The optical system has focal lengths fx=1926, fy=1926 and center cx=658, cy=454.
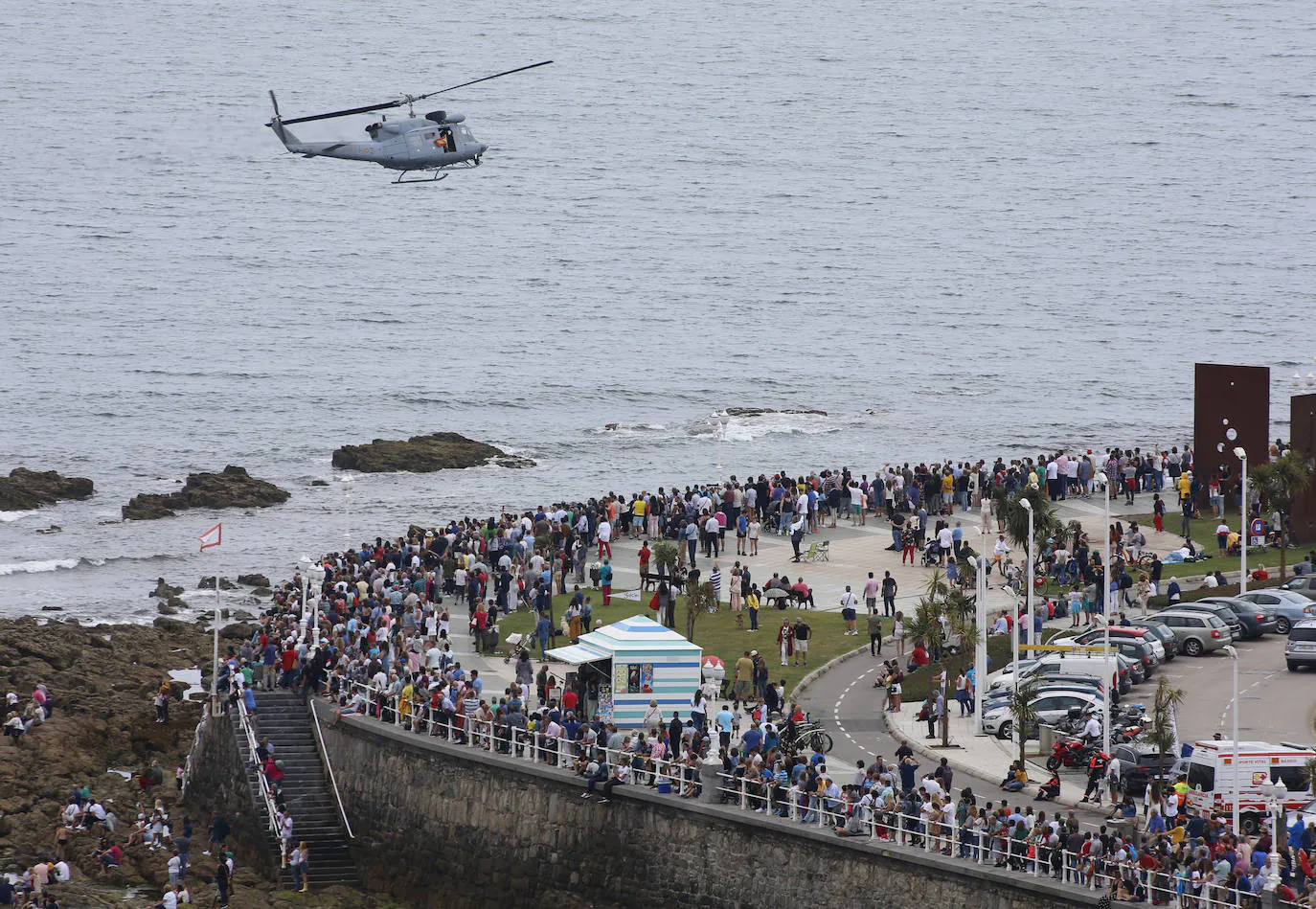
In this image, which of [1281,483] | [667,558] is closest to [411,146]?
[667,558]

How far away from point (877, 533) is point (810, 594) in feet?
27.8

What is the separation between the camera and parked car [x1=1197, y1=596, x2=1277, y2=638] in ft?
138

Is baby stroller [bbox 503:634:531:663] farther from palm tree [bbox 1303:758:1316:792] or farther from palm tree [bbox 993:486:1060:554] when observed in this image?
palm tree [bbox 1303:758:1316:792]

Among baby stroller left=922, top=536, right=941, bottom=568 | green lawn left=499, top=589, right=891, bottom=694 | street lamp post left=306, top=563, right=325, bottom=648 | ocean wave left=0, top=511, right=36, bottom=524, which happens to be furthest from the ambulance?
ocean wave left=0, top=511, right=36, bottom=524

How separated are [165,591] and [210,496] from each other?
1711 centimetres

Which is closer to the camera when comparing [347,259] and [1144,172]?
[347,259]

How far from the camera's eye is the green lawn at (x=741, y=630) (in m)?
40.8

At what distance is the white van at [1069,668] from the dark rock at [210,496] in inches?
1861

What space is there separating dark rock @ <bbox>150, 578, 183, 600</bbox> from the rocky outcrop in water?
866 inches

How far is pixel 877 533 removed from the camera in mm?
53250

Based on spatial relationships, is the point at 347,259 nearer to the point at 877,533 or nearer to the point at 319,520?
the point at 319,520

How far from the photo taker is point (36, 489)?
80.9 m

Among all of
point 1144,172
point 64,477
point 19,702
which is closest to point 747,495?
point 19,702

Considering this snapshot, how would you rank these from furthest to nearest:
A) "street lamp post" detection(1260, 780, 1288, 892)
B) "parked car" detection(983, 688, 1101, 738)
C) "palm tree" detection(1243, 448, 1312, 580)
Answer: "palm tree" detection(1243, 448, 1312, 580) < "parked car" detection(983, 688, 1101, 738) < "street lamp post" detection(1260, 780, 1288, 892)
